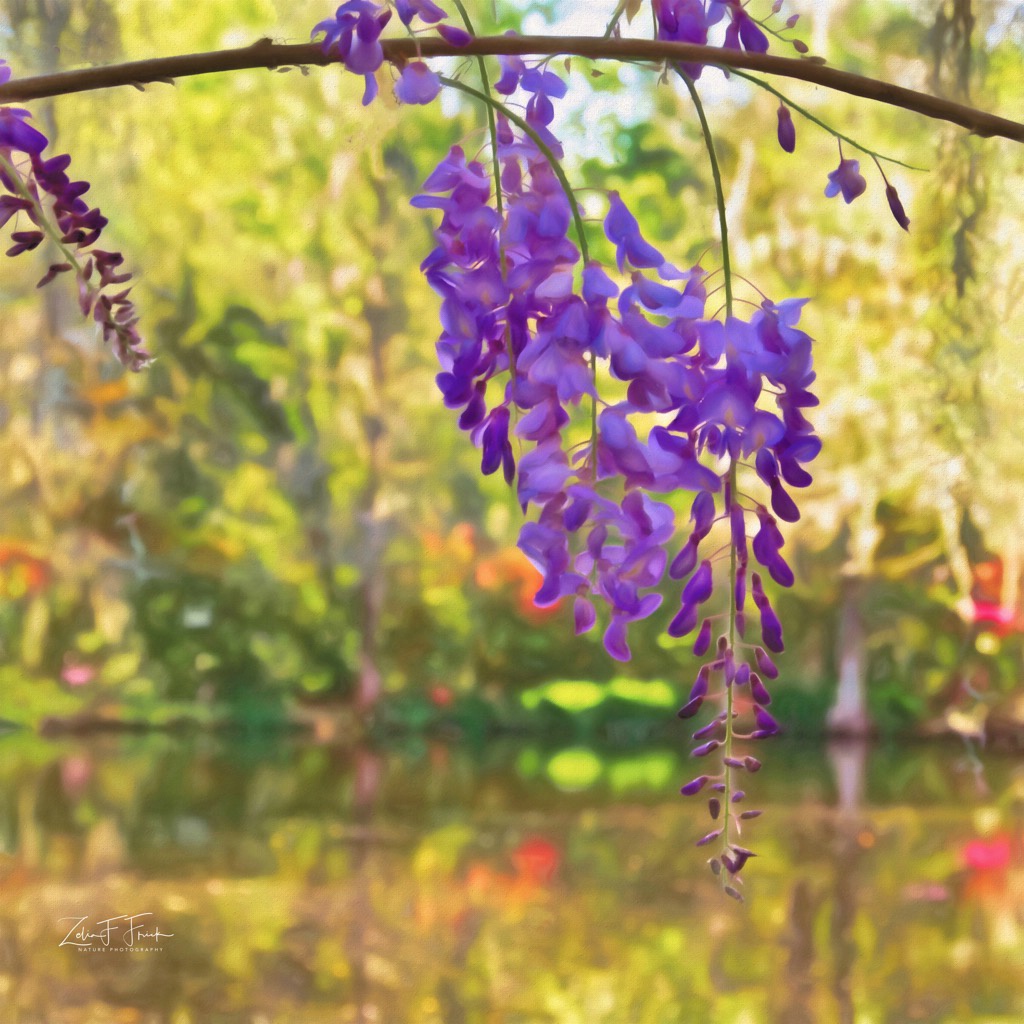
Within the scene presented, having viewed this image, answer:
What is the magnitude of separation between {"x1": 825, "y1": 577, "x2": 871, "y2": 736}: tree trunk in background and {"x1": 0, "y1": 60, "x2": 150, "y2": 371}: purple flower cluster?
1.66 m

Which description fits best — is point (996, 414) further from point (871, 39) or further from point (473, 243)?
point (473, 243)

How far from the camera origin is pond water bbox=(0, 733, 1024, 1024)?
33.7 inches

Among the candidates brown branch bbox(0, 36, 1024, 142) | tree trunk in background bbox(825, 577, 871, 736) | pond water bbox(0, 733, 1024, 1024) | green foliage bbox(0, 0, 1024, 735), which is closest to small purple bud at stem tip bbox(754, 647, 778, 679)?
brown branch bbox(0, 36, 1024, 142)

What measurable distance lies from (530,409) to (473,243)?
0.16ft

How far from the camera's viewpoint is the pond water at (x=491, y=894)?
86 cm

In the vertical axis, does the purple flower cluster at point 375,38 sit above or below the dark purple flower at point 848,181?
above

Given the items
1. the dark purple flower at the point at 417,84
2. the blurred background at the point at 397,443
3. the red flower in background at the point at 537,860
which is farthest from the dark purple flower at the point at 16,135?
the blurred background at the point at 397,443

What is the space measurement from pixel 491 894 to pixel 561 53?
93 centimetres

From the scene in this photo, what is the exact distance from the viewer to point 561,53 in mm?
290

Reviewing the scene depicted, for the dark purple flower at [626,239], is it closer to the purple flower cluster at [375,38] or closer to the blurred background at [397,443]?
the purple flower cluster at [375,38]

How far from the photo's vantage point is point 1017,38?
5.91 ft

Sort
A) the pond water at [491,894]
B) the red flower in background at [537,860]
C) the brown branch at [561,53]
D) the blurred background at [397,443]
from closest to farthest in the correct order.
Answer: the brown branch at [561,53] → the pond water at [491,894] → the red flower in background at [537,860] → the blurred background at [397,443]

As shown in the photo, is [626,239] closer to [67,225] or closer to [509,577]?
[67,225]

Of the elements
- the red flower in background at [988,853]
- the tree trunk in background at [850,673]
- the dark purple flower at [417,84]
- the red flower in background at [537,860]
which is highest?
the dark purple flower at [417,84]
